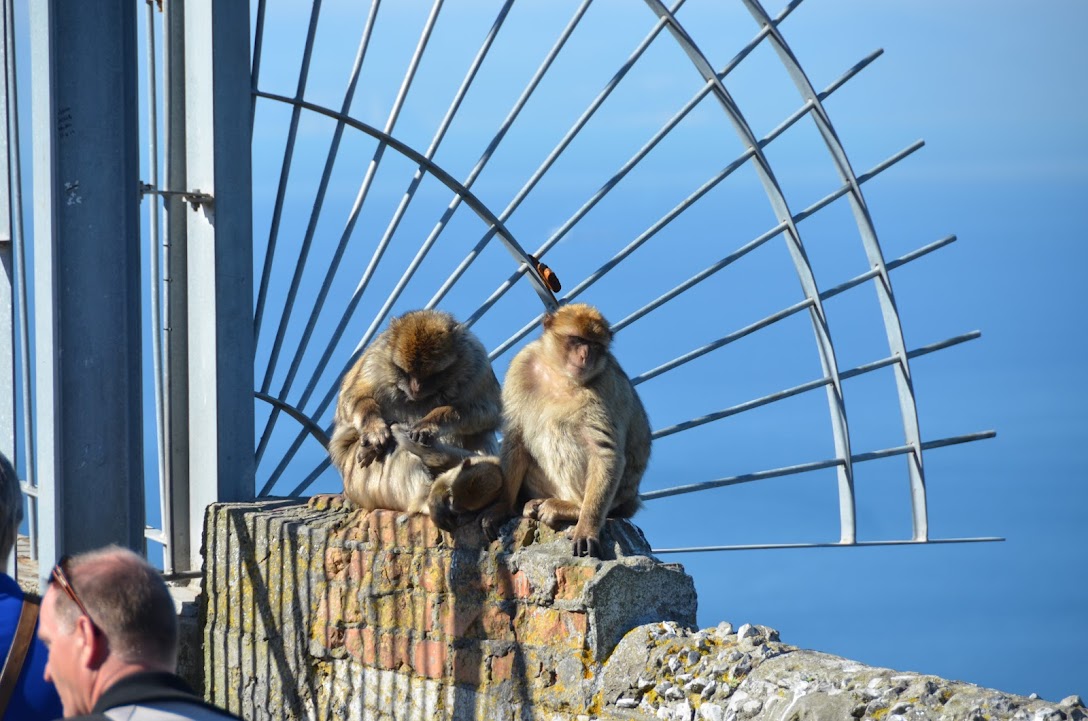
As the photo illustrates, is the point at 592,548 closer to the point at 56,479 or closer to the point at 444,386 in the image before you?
the point at 444,386

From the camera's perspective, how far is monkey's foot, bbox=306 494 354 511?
216 inches

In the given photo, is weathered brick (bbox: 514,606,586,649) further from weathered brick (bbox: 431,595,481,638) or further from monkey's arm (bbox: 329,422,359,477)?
monkey's arm (bbox: 329,422,359,477)

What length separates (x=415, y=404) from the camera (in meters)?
5.33

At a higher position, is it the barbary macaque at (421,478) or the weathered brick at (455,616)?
the barbary macaque at (421,478)

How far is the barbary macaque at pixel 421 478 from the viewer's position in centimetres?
466

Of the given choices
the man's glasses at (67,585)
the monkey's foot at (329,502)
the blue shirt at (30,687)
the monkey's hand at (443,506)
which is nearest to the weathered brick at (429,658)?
the monkey's hand at (443,506)

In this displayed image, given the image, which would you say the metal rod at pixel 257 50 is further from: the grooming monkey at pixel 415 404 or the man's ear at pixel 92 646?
the man's ear at pixel 92 646

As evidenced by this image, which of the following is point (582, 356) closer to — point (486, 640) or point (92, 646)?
point (486, 640)

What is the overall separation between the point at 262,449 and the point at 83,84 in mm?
2430

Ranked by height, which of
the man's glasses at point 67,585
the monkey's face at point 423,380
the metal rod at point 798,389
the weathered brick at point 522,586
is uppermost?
the metal rod at point 798,389

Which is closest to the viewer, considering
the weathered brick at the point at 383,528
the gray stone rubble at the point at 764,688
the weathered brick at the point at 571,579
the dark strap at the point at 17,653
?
the dark strap at the point at 17,653

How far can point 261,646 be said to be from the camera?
18.5 ft

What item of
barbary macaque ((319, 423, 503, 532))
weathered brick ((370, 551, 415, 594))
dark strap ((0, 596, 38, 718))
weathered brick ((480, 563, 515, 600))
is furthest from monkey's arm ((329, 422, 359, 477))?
dark strap ((0, 596, 38, 718))

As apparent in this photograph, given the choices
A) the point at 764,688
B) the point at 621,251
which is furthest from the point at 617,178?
the point at 764,688
